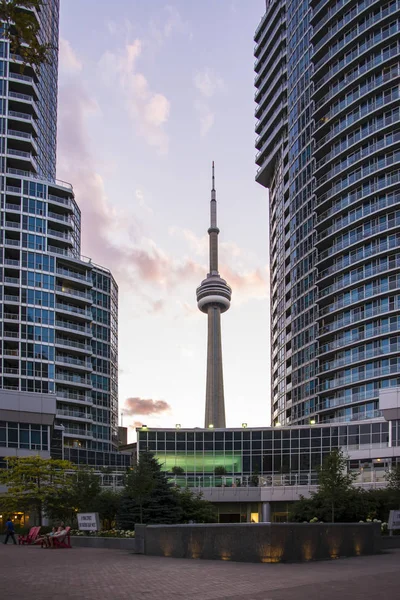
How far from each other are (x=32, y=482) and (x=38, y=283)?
57.1 metres

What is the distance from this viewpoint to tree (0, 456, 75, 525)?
58.7 meters

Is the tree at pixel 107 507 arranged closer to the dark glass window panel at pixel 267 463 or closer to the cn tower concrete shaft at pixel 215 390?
the dark glass window panel at pixel 267 463

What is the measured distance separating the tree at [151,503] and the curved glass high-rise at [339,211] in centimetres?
5202

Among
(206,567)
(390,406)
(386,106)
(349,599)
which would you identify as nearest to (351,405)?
(390,406)

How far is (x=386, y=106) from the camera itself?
97.6m

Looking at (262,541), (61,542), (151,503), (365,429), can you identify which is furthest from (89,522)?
(365,429)

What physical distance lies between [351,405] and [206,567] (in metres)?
75.5

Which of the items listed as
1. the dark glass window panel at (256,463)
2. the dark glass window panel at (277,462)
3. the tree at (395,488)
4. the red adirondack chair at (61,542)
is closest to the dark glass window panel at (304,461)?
the dark glass window panel at (277,462)

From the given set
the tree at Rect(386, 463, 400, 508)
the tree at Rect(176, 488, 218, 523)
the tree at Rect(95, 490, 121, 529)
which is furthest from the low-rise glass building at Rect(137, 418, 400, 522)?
the tree at Rect(176, 488, 218, 523)

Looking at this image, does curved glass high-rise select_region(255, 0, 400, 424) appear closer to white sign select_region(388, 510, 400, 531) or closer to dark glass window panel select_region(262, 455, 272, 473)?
dark glass window panel select_region(262, 455, 272, 473)

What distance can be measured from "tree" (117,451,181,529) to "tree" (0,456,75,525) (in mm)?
13405

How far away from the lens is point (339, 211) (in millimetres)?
103562

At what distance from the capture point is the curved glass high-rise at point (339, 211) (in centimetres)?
9625

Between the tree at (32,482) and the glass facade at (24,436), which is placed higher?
the glass facade at (24,436)
